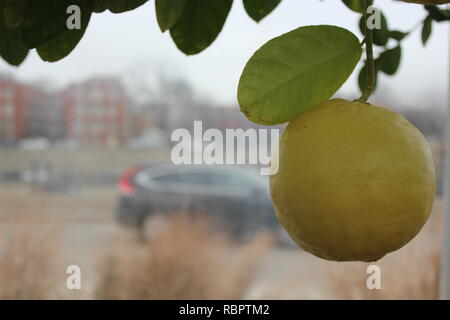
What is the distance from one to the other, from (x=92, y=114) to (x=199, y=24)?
7.98 feet

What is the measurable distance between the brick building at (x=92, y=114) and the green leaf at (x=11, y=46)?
7.53 feet

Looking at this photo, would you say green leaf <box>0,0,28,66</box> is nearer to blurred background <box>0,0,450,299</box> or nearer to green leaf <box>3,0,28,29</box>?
green leaf <box>3,0,28,29</box>

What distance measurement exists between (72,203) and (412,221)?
2.43 m

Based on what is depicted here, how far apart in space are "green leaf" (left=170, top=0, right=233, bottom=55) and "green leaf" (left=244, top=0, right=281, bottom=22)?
0.8 inches

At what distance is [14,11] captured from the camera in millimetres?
251

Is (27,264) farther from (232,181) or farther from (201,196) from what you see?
(232,181)

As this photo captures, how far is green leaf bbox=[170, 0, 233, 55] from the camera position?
28cm

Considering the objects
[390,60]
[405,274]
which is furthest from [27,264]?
[390,60]

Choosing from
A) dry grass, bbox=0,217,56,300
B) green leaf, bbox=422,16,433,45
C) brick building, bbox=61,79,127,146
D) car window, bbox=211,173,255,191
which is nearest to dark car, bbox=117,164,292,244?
car window, bbox=211,173,255,191

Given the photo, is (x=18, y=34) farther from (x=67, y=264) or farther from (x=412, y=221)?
(x=67, y=264)

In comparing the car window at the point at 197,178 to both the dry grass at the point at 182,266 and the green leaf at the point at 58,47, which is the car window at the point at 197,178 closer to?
the dry grass at the point at 182,266

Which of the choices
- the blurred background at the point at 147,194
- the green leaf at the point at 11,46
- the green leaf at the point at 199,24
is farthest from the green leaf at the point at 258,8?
the blurred background at the point at 147,194

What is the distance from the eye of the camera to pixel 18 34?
308mm
